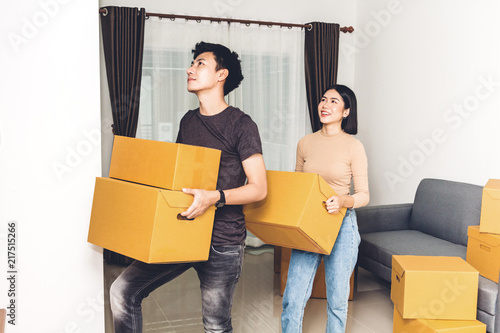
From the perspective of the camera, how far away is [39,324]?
82.0 inches

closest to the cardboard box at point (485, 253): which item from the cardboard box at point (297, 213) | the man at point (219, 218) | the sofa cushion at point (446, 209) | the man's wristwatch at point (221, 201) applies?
the sofa cushion at point (446, 209)

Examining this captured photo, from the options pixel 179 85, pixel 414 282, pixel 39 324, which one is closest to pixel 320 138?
pixel 414 282

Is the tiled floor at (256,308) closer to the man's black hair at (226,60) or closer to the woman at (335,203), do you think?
the woman at (335,203)

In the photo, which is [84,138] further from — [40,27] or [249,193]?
[249,193]

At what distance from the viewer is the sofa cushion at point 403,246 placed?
3.15 m

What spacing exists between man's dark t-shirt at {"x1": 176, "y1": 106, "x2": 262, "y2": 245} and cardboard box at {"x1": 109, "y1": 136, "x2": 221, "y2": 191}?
9 cm

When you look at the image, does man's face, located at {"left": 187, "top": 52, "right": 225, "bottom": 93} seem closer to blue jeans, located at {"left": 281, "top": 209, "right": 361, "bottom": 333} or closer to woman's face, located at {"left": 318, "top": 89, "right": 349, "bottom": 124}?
woman's face, located at {"left": 318, "top": 89, "right": 349, "bottom": 124}

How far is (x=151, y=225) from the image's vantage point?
1.57 meters

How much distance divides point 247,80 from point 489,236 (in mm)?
2766

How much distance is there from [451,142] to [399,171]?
2.16ft

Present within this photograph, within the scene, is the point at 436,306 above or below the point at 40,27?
below

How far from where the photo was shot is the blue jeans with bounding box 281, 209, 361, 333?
223 cm

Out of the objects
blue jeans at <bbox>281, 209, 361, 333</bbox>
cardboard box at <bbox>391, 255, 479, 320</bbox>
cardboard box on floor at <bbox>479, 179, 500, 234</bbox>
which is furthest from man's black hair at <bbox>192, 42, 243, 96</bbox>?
cardboard box on floor at <bbox>479, 179, 500, 234</bbox>

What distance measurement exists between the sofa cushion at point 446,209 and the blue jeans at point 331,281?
1.40m
